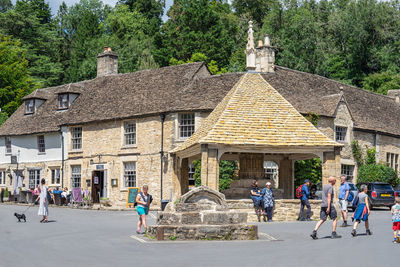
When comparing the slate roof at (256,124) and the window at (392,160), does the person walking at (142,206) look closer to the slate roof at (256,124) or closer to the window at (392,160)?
the slate roof at (256,124)

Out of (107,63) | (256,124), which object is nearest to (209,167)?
(256,124)

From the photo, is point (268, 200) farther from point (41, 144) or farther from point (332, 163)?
point (41, 144)

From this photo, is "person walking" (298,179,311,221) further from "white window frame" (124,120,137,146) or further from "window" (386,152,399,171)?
"window" (386,152,399,171)

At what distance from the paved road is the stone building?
52.8 feet

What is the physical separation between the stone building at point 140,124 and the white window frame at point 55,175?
67mm

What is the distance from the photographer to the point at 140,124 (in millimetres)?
37156

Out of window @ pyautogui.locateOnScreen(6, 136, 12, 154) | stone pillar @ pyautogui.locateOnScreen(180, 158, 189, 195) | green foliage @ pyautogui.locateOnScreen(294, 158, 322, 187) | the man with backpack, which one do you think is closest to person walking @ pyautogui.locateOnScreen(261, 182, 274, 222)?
the man with backpack

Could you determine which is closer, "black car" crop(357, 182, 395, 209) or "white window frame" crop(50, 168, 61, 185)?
"black car" crop(357, 182, 395, 209)

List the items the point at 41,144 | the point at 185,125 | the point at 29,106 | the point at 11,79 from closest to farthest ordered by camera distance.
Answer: the point at 185,125
the point at 41,144
the point at 29,106
the point at 11,79

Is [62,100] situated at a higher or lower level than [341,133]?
higher

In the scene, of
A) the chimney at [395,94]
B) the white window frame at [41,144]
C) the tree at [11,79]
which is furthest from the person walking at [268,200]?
the tree at [11,79]

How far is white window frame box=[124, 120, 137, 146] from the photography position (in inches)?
1481

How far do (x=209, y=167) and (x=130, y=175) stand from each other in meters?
16.4

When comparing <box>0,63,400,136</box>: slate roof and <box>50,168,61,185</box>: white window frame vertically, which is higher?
<box>0,63,400,136</box>: slate roof
